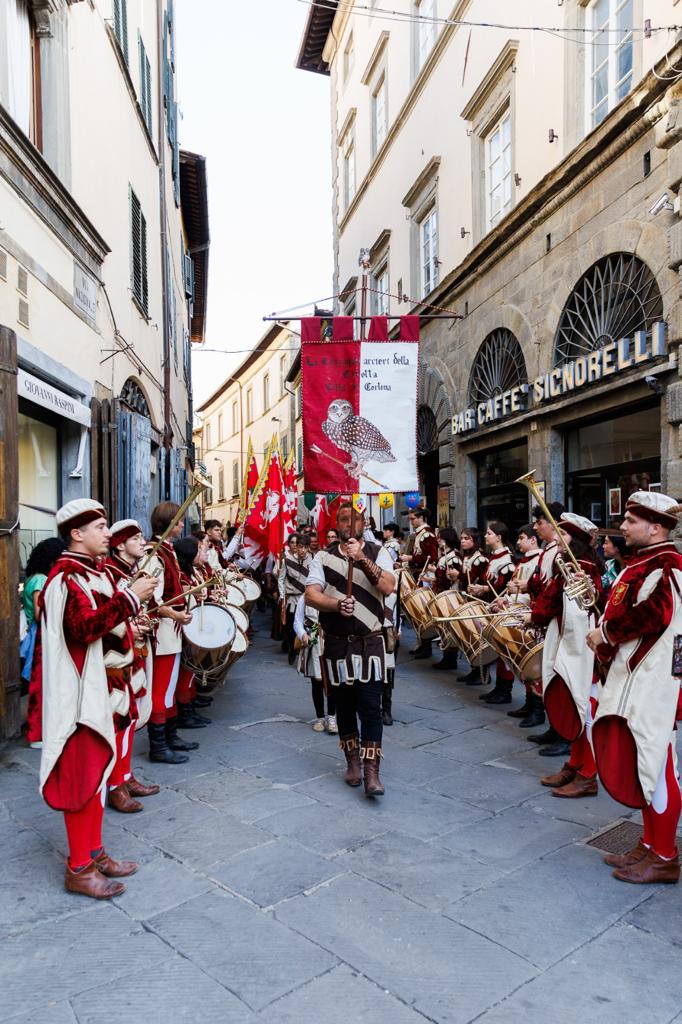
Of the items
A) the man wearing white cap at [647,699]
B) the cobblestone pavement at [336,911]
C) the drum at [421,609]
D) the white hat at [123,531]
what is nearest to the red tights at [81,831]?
the cobblestone pavement at [336,911]

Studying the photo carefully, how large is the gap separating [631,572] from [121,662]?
8.48 feet

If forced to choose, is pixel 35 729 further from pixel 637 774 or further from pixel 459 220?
pixel 459 220

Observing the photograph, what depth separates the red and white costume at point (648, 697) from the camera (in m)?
3.69

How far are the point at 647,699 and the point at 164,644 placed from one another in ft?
10.9

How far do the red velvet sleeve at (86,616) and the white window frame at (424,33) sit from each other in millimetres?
15987

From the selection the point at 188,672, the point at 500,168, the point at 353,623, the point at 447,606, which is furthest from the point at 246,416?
the point at 353,623

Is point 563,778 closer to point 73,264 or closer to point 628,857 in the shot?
point 628,857

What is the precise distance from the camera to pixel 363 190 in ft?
72.1

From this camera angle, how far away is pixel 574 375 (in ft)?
31.7

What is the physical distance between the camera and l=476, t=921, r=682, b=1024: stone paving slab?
2.69 meters

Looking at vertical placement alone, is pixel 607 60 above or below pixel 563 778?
above

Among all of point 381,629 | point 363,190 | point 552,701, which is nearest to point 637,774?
point 552,701

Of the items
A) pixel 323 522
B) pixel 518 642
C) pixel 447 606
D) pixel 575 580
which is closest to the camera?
pixel 575 580

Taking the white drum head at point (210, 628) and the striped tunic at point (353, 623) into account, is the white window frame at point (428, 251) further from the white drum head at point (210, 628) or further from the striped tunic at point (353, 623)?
the striped tunic at point (353, 623)
